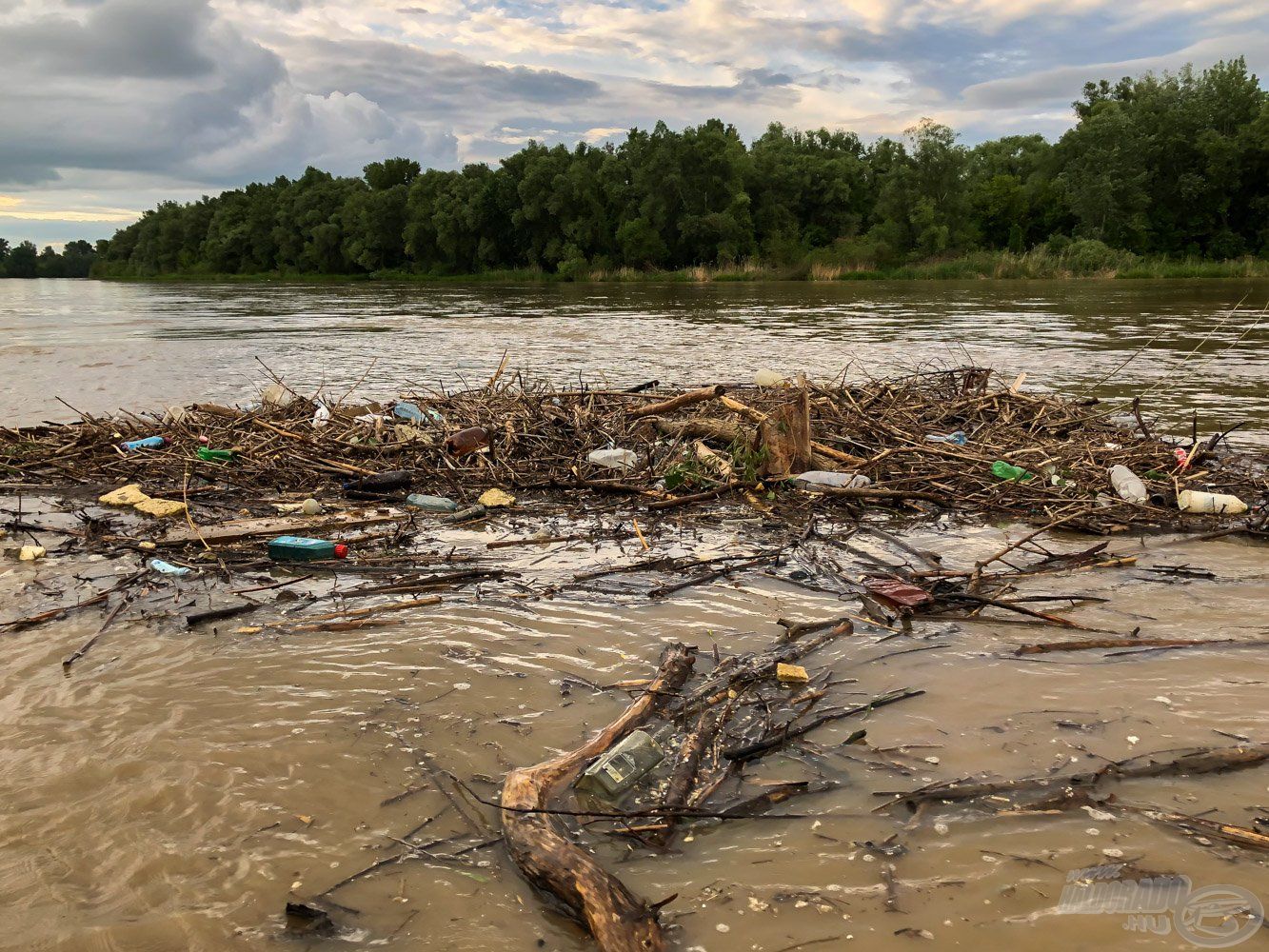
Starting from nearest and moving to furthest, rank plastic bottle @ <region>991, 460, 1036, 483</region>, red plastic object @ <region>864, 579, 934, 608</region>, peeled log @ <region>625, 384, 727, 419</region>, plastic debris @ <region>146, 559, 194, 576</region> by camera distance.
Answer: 1. red plastic object @ <region>864, 579, 934, 608</region>
2. plastic debris @ <region>146, 559, 194, 576</region>
3. plastic bottle @ <region>991, 460, 1036, 483</region>
4. peeled log @ <region>625, 384, 727, 419</region>

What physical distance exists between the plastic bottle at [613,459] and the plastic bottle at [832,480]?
120 cm

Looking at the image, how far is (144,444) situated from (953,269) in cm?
5072

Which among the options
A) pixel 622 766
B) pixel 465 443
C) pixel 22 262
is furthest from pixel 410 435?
pixel 22 262

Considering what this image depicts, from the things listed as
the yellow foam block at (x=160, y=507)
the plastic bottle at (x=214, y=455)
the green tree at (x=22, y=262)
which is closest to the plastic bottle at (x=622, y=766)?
the yellow foam block at (x=160, y=507)

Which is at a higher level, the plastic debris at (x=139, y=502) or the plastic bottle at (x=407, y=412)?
the plastic bottle at (x=407, y=412)

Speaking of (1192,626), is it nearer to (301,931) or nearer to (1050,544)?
(1050,544)

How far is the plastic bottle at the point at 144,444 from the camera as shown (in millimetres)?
6770

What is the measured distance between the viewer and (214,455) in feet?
21.2

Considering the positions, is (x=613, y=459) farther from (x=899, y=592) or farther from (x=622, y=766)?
(x=622, y=766)

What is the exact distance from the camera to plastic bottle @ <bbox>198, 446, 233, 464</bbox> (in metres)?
6.43

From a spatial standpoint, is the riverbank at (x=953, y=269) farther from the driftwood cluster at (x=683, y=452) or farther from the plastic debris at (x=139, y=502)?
the plastic debris at (x=139, y=502)

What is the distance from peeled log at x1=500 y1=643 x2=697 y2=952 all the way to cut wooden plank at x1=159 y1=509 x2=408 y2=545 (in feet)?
9.49

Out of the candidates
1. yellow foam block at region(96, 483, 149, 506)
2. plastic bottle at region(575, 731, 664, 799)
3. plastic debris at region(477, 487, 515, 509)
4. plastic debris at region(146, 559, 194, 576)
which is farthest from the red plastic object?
yellow foam block at region(96, 483, 149, 506)

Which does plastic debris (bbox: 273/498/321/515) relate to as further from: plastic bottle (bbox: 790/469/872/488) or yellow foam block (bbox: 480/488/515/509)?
plastic bottle (bbox: 790/469/872/488)
